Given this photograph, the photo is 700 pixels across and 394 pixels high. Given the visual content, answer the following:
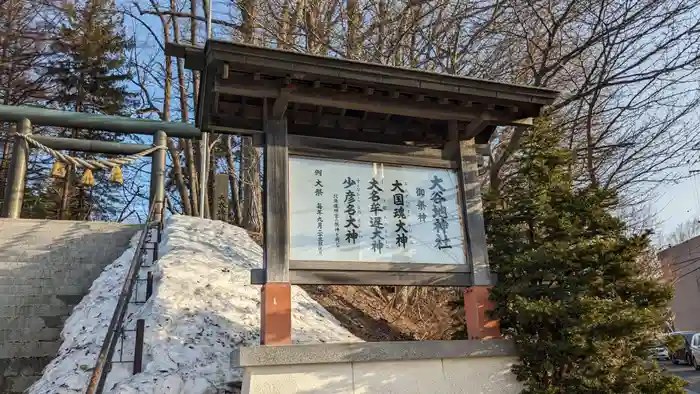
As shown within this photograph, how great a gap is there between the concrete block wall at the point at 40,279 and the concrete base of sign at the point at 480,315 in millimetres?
5460

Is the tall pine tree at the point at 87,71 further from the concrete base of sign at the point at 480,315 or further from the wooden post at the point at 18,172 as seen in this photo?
the concrete base of sign at the point at 480,315

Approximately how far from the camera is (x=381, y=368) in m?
4.70

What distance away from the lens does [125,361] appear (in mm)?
5953

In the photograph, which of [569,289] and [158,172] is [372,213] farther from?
[158,172]

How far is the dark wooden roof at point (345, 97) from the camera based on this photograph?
4.86 meters

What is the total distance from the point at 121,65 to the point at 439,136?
17065 mm

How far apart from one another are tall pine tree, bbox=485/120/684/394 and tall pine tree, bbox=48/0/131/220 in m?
16.8

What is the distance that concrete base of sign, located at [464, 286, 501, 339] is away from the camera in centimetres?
526

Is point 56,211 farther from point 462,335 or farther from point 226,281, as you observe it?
point 462,335

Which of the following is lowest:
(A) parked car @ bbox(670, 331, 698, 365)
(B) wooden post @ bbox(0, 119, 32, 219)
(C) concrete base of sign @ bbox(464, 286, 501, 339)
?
(A) parked car @ bbox(670, 331, 698, 365)

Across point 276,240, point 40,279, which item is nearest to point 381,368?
point 276,240

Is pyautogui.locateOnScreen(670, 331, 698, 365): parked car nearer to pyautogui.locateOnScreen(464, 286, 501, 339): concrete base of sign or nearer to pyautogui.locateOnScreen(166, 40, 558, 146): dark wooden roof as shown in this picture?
pyautogui.locateOnScreen(464, 286, 501, 339): concrete base of sign

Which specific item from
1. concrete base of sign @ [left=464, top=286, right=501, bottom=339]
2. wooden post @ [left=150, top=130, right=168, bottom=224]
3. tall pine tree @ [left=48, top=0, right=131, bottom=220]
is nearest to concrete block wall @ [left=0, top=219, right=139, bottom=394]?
wooden post @ [left=150, top=130, right=168, bottom=224]

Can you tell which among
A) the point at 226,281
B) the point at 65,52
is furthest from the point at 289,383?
the point at 65,52
